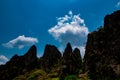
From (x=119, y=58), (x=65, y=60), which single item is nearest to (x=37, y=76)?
(x=65, y=60)

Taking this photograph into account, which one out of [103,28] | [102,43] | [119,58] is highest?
[103,28]

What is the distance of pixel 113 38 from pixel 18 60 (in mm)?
123851

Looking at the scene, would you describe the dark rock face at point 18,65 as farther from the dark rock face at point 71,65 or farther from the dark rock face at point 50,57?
the dark rock face at point 71,65

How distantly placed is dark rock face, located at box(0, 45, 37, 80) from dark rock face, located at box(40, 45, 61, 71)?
14251 mm

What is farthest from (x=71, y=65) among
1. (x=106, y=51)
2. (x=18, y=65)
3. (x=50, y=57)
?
(x=18, y=65)

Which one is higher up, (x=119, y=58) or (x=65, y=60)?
(x=65, y=60)

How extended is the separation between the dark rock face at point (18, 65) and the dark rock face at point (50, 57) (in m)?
14.3

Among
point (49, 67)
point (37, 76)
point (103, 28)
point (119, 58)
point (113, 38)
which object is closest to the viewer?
point (119, 58)

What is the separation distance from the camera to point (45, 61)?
578 ft

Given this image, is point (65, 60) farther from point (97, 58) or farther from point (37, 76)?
point (97, 58)

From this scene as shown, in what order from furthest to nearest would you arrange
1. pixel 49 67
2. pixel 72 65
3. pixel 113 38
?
1. pixel 49 67
2. pixel 72 65
3. pixel 113 38

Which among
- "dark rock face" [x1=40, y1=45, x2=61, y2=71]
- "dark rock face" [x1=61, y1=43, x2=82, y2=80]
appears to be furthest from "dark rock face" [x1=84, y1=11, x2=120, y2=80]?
"dark rock face" [x1=40, y1=45, x2=61, y2=71]

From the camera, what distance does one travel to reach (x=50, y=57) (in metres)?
178

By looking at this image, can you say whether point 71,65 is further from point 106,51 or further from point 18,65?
point 18,65
